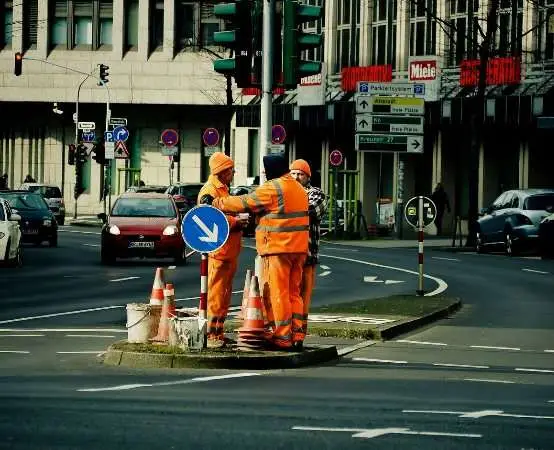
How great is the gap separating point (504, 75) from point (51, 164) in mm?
37885

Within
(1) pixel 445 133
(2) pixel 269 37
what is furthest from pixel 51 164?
(2) pixel 269 37

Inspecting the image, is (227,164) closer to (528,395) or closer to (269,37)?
(269,37)

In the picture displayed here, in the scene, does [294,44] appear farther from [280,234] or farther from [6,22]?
[6,22]

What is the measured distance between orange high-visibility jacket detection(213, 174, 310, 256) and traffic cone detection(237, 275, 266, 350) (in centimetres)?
40

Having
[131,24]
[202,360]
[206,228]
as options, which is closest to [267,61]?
[206,228]

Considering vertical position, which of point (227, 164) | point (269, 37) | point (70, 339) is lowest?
point (70, 339)

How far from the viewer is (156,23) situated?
297 feet

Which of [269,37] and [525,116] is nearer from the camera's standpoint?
[269,37]

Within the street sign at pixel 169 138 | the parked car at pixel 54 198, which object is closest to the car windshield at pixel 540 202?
the street sign at pixel 169 138

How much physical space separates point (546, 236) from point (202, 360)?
29491 mm

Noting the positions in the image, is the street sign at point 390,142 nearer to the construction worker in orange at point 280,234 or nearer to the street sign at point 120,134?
the street sign at point 120,134

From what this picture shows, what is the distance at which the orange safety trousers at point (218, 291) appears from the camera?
17.2 meters

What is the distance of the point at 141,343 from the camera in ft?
56.9

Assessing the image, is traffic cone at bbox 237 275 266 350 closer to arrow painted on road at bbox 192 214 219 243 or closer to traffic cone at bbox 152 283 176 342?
arrow painted on road at bbox 192 214 219 243
